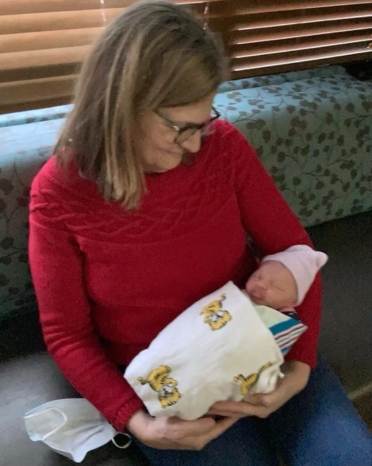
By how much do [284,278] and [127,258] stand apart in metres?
0.30

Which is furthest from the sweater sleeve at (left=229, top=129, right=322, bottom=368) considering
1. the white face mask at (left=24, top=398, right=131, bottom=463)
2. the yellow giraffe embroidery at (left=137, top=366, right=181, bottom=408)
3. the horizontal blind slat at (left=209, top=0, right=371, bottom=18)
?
→ the horizontal blind slat at (left=209, top=0, right=371, bottom=18)

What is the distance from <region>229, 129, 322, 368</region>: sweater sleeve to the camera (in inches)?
42.2

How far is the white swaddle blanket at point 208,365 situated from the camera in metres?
0.86

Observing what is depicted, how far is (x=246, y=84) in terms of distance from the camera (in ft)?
5.24

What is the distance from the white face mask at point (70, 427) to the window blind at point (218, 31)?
69 cm

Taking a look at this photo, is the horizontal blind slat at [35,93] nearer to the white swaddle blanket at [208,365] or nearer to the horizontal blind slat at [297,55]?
the horizontal blind slat at [297,55]

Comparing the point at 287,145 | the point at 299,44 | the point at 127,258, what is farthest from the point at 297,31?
the point at 127,258

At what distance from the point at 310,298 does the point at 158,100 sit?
526 mm

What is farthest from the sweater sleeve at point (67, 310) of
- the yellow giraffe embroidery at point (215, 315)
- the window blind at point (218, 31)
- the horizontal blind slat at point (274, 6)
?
the horizontal blind slat at point (274, 6)

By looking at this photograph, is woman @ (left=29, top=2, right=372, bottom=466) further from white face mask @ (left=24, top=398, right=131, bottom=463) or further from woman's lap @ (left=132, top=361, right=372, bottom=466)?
white face mask @ (left=24, top=398, right=131, bottom=463)

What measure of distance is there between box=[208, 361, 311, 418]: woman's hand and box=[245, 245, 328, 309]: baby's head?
134mm

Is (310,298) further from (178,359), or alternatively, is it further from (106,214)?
(106,214)

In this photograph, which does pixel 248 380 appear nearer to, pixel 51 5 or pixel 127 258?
pixel 127 258

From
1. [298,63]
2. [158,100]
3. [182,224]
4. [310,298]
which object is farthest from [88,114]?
[298,63]
